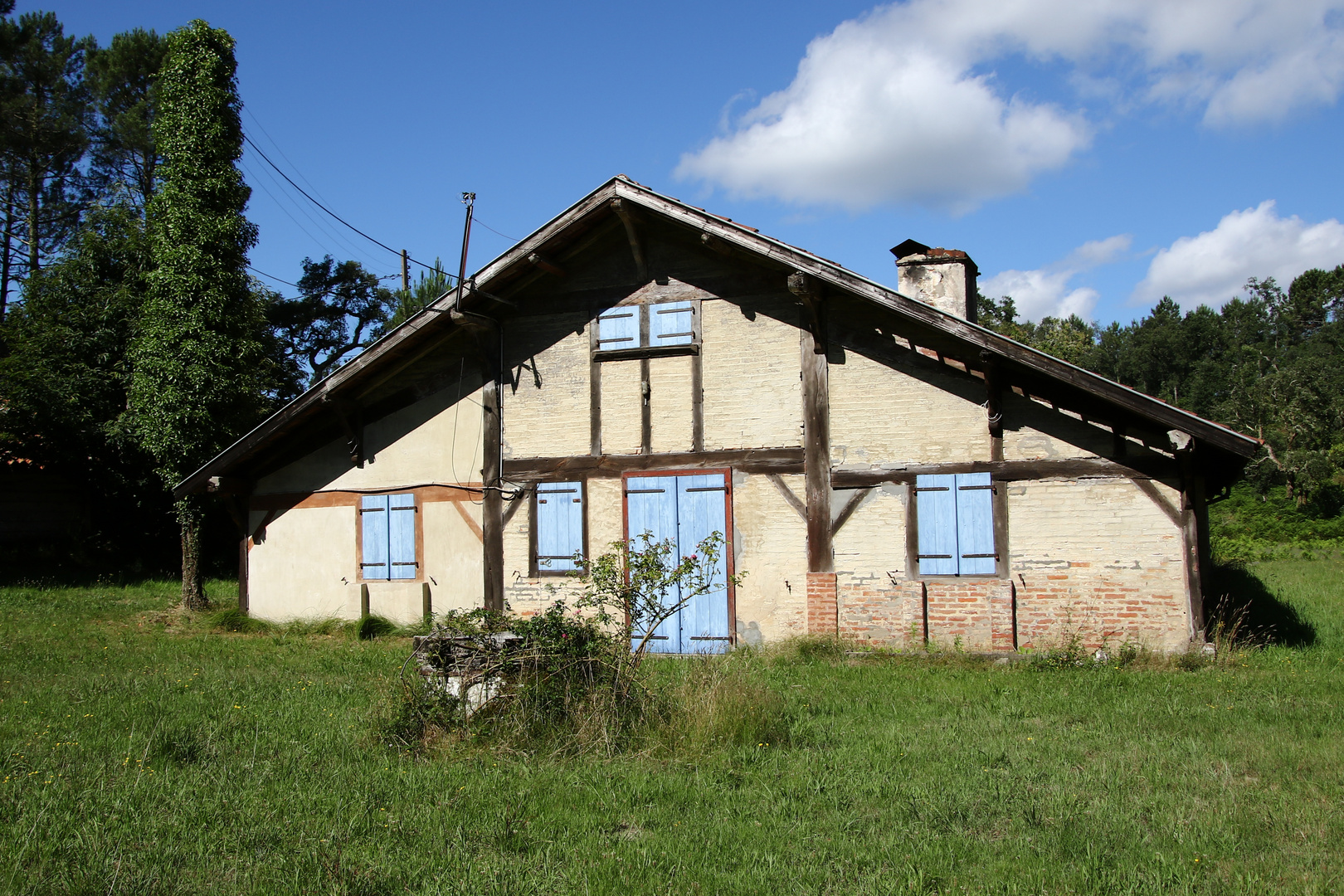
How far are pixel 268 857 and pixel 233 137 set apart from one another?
1446 centimetres

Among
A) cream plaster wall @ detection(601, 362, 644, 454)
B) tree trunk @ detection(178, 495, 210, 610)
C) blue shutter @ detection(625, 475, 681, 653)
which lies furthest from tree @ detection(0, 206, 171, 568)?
blue shutter @ detection(625, 475, 681, 653)

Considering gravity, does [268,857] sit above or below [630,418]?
below

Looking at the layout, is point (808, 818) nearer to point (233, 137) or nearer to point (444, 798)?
point (444, 798)

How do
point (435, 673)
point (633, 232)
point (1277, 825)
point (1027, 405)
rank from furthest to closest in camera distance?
point (633, 232) → point (1027, 405) → point (435, 673) → point (1277, 825)

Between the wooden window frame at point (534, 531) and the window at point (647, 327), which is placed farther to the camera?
the wooden window frame at point (534, 531)

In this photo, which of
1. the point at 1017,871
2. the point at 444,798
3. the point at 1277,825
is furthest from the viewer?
the point at 444,798

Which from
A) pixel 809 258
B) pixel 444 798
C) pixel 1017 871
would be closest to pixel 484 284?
pixel 809 258

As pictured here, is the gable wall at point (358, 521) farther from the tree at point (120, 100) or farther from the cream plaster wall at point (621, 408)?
the tree at point (120, 100)

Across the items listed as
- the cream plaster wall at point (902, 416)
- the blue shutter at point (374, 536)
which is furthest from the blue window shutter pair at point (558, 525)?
the cream plaster wall at point (902, 416)

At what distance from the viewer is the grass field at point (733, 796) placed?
13.7 feet

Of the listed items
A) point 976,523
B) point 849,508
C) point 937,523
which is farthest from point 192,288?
point 976,523

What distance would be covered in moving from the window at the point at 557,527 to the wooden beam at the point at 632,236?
113 inches

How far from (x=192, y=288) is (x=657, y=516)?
906cm

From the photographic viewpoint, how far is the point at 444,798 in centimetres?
521
